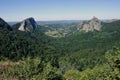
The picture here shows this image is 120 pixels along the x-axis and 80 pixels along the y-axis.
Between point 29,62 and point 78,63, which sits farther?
point 78,63

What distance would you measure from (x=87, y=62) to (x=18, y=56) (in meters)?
52.6

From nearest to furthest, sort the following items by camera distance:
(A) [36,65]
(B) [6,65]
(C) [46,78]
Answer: (C) [46,78] → (A) [36,65] → (B) [6,65]

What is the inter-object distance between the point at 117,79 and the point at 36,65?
38942 mm

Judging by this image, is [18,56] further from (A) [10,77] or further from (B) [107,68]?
(B) [107,68]

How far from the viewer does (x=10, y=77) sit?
5044 inches

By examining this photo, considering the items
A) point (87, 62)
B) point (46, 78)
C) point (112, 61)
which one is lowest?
point (87, 62)

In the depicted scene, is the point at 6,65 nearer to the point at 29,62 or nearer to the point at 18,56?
the point at 18,56

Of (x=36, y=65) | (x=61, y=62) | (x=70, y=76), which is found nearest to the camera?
(x=36, y=65)

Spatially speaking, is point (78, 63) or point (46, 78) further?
point (78, 63)

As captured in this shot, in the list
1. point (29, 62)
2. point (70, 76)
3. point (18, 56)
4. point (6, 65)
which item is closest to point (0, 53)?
point (18, 56)

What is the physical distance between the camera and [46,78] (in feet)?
263

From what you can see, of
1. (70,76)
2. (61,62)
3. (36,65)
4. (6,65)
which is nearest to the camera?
(36,65)

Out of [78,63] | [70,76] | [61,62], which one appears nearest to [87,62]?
[78,63]

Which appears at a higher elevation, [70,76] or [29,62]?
[29,62]
